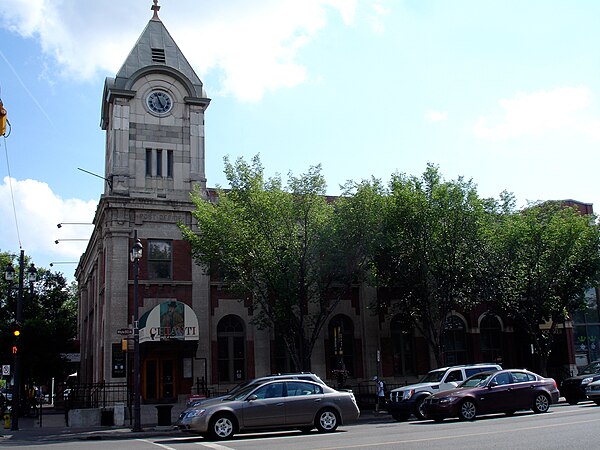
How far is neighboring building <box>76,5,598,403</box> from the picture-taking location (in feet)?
100

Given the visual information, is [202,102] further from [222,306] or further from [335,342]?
[335,342]

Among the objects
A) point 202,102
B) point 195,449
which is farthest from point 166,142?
point 195,449

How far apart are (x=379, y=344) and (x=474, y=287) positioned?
20.1ft

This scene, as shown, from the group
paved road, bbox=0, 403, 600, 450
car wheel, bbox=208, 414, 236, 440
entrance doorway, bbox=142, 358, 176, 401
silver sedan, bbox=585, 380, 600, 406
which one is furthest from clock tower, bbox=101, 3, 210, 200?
silver sedan, bbox=585, 380, 600, 406

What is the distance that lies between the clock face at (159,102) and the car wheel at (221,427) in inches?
796

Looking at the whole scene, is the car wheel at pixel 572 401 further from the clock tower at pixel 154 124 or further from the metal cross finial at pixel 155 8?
the metal cross finial at pixel 155 8

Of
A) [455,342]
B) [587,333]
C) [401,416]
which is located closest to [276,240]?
[401,416]

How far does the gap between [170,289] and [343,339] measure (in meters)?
9.43

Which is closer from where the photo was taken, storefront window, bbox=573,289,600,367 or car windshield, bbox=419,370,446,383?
car windshield, bbox=419,370,446,383

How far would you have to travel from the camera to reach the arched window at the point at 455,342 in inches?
1448

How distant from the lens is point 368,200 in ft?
92.8

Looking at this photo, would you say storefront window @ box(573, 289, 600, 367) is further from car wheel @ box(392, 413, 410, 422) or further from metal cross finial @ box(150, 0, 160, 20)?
metal cross finial @ box(150, 0, 160, 20)

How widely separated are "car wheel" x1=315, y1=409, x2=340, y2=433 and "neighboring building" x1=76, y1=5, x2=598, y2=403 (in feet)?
39.3

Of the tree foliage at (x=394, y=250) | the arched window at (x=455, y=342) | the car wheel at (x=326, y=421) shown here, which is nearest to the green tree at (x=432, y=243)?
the tree foliage at (x=394, y=250)
